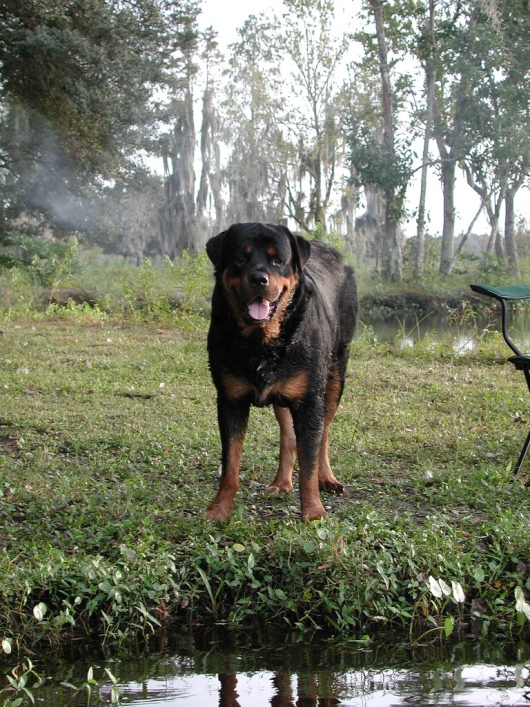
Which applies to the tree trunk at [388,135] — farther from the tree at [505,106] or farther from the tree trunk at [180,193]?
the tree trunk at [180,193]

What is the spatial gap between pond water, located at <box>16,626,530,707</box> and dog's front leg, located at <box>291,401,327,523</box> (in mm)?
894

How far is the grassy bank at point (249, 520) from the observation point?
3.60 metres

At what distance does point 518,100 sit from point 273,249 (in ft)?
80.4

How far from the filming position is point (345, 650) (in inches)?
135

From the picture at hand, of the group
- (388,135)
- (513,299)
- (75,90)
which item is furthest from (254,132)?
(513,299)

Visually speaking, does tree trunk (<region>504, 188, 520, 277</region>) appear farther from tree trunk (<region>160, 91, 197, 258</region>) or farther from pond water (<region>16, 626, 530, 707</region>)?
pond water (<region>16, 626, 530, 707</region>)

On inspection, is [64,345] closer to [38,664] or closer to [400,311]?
[38,664]

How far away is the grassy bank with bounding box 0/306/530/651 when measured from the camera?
360 centimetres

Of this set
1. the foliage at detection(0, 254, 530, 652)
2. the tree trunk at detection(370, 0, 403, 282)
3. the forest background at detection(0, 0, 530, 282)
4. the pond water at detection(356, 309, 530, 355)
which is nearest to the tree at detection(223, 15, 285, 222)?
the forest background at detection(0, 0, 530, 282)

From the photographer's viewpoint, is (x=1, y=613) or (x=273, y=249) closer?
(x=1, y=613)

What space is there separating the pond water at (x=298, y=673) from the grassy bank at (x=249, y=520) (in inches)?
5.3

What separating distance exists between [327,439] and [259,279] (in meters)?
1.69

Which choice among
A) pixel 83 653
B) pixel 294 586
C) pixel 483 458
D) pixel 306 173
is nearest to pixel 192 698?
pixel 83 653

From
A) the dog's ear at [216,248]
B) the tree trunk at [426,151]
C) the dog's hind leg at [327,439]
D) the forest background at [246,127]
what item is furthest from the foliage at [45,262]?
the tree trunk at [426,151]
